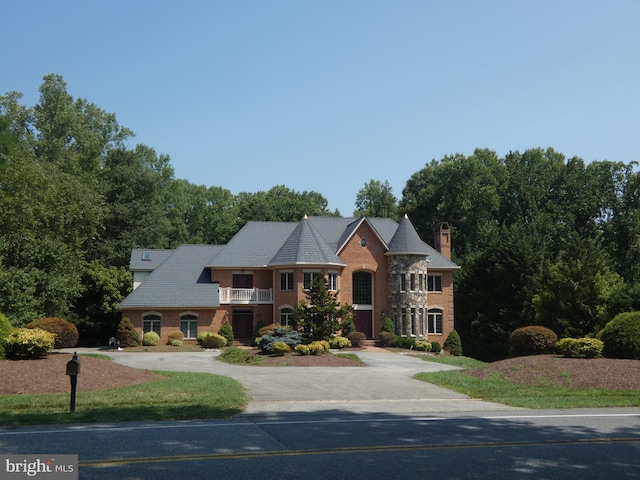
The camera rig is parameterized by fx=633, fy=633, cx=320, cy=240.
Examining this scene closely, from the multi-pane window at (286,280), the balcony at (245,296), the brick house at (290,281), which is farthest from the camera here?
the balcony at (245,296)

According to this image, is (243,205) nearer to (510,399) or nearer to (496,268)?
(496,268)

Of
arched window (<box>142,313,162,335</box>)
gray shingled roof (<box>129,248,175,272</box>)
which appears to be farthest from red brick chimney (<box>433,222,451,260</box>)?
arched window (<box>142,313,162,335</box>)

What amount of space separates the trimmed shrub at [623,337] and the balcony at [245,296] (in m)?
26.4

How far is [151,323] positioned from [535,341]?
2595cm

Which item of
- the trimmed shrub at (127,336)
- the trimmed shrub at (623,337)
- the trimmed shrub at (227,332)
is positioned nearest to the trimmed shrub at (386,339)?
the trimmed shrub at (227,332)

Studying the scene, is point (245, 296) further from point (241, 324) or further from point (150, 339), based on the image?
point (150, 339)

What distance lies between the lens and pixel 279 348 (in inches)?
1164

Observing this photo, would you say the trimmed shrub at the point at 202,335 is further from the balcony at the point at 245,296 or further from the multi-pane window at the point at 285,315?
the multi-pane window at the point at 285,315

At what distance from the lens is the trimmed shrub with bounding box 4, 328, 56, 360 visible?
20.5 m

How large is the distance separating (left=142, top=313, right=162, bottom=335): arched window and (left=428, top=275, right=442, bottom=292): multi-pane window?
19835mm

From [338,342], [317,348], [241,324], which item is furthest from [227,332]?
[317,348]

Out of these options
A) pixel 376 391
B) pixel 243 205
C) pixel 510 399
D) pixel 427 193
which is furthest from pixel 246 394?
pixel 243 205

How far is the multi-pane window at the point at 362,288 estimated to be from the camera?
45.7 meters

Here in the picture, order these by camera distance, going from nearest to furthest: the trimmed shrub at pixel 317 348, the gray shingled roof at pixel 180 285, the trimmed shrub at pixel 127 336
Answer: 1. the trimmed shrub at pixel 317 348
2. the trimmed shrub at pixel 127 336
3. the gray shingled roof at pixel 180 285
